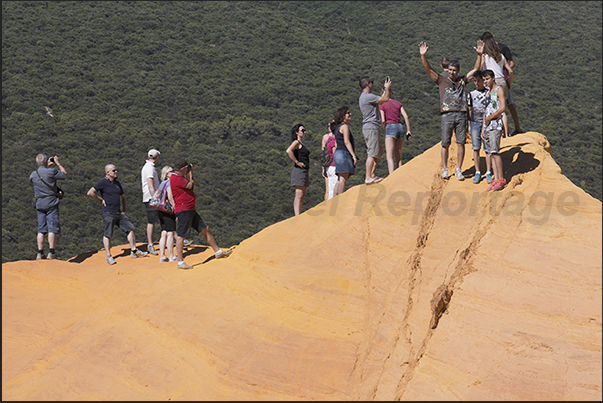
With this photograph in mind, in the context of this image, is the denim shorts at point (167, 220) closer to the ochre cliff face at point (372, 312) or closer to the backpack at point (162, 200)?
the backpack at point (162, 200)

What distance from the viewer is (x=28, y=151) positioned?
30812 millimetres

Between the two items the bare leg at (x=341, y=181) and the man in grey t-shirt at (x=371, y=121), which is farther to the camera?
the bare leg at (x=341, y=181)

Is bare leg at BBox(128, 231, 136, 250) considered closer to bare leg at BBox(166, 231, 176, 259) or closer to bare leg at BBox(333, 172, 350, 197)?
bare leg at BBox(166, 231, 176, 259)

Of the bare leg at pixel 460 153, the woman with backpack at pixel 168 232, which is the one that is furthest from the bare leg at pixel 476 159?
the woman with backpack at pixel 168 232

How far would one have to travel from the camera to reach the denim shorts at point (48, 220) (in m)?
10.1

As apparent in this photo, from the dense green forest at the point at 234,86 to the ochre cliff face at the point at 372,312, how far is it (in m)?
15.1

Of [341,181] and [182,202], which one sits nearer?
[182,202]

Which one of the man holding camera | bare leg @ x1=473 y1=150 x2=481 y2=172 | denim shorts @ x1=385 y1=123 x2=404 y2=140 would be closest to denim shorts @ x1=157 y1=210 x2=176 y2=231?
the man holding camera

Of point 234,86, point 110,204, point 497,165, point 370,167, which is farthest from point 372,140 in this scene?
point 234,86

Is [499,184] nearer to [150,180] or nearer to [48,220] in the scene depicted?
[150,180]

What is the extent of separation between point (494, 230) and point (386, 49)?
5165 centimetres

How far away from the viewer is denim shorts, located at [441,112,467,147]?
802 cm

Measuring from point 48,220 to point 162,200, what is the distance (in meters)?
2.19

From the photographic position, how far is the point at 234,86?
149 ft
